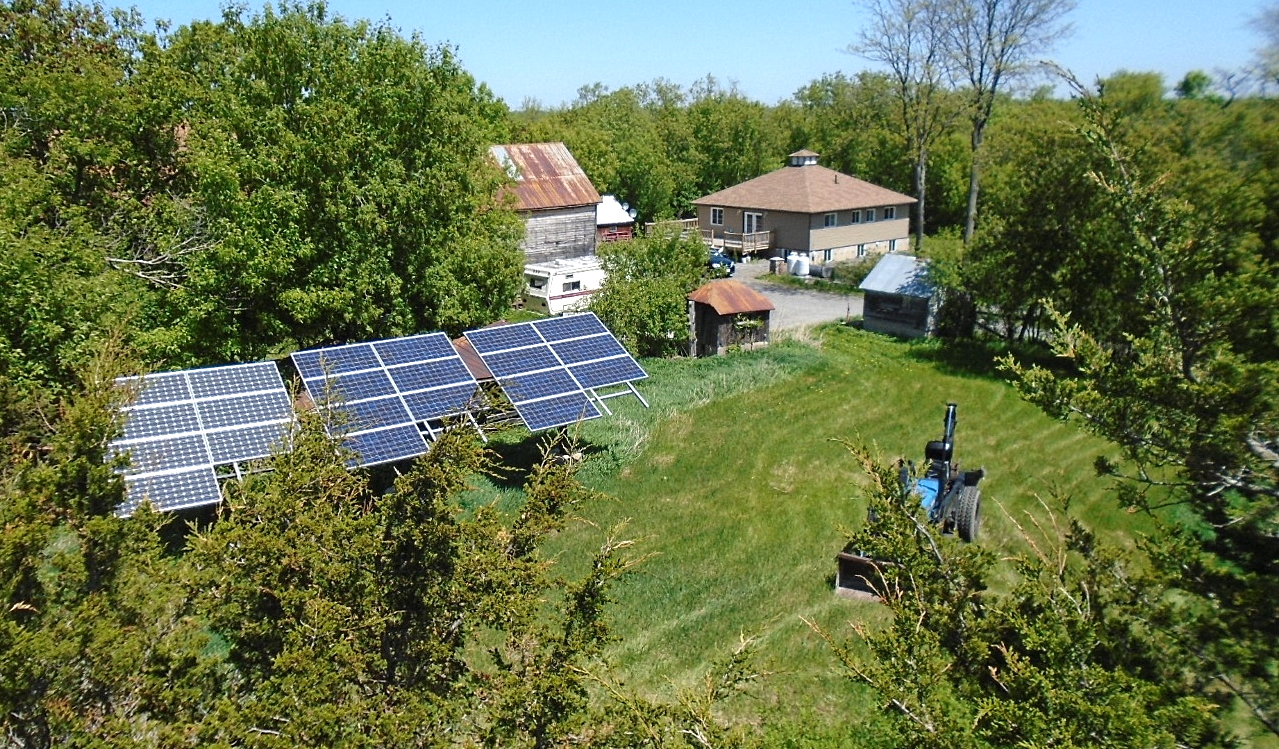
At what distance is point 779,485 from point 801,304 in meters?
19.7

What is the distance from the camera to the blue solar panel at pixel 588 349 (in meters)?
19.6

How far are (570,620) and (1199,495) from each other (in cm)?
463

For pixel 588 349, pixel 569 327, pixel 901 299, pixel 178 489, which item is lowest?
pixel 178 489

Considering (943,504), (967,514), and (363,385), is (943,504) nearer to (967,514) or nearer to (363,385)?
(967,514)

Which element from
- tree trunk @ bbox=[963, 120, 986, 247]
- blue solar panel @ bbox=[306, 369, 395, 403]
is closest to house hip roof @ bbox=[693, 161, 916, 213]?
tree trunk @ bbox=[963, 120, 986, 247]

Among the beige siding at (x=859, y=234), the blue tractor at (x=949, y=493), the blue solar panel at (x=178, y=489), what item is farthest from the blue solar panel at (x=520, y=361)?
the beige siding at (x=859, y=234)

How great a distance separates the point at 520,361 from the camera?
19.0 metres

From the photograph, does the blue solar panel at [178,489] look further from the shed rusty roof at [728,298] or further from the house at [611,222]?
the house at [611,222]

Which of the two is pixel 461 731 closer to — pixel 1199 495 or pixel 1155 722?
pixel 1155 722

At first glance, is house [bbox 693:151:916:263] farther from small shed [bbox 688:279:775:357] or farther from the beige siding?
small shed [bbox 688:279:775:357]

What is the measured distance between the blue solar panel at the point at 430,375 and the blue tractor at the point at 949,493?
9549 millimetres

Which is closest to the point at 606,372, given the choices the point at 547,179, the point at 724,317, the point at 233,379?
the point at 233,379

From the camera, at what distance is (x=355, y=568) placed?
622 cm

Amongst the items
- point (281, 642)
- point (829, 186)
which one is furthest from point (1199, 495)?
point (829, 186)
